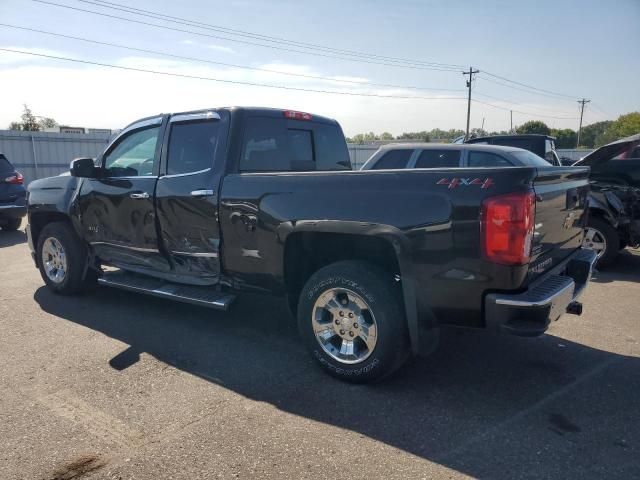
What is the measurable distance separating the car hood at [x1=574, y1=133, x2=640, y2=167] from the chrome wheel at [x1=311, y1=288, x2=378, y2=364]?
12.5 feet

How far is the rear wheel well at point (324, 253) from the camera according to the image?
374 cm

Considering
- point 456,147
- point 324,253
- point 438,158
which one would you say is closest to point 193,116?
point 324,253

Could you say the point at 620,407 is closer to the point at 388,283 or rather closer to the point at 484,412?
the point at 484,412

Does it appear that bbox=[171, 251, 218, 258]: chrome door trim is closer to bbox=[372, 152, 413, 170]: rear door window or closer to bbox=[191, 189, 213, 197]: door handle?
bbox=[191, 189, 213, 197]: door handle

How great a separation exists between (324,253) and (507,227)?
149cm

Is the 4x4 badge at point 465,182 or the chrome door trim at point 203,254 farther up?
the 4x4 badge at point 465,182

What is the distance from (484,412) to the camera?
131 inches

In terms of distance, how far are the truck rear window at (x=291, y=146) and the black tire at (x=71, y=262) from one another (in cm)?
250

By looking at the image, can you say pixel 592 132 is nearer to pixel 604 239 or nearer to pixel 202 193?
pixel 604 239

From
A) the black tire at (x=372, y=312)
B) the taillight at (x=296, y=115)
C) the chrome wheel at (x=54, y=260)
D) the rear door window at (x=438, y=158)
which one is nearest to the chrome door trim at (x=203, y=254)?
the black tire at (x=372, y=312)

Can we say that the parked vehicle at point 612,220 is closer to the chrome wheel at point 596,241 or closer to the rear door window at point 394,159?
the chrome wheel at point 596,241

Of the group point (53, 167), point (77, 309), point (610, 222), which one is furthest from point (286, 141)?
point (53, 167)

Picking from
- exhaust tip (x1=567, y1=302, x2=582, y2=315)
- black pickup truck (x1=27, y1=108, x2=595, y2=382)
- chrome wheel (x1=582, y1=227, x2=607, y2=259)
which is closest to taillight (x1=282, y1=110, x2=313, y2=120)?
black pickup truck (x1=27, y1=108, x2=595, y2=382)

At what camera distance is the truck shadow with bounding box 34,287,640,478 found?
9.57 feet
